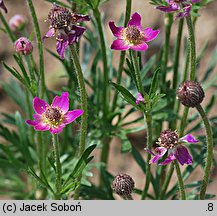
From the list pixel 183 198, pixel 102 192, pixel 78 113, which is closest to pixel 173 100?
pixel 102 192

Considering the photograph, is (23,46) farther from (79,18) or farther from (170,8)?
(170,8)

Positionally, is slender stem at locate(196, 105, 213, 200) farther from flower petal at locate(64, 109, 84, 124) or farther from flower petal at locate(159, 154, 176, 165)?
→ flower petal at locate(64, 109, 84, 124)

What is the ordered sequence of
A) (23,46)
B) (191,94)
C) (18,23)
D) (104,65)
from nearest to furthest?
(191,94) < (23,46) < (104,65) < (18,23)

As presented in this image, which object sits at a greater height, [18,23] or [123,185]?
[18,23]

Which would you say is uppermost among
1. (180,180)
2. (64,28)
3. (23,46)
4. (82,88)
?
(23,46)

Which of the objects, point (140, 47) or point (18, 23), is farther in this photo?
point (18, 23)

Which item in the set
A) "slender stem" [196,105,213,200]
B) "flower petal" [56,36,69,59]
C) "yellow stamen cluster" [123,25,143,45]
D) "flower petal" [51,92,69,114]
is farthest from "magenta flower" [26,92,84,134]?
"slender stem" [196,105,213,200]

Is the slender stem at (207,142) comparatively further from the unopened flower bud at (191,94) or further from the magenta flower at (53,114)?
the magenta flower at (53,114)

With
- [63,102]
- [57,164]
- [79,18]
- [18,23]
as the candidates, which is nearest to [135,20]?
[79,18]
